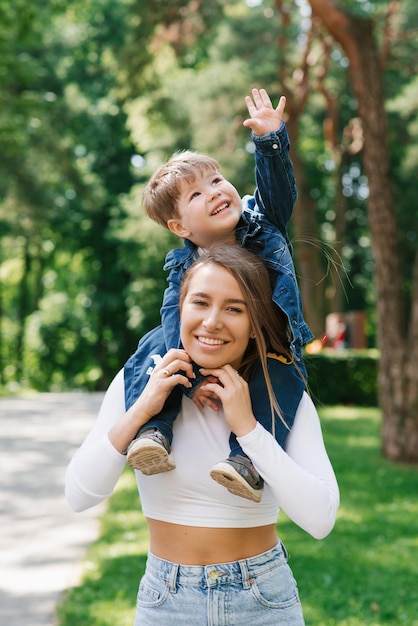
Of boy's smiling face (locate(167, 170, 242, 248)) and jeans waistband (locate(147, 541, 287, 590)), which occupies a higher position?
boy's smiling face (locate(167, 170, 242, 248))

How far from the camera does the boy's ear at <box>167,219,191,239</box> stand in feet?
7.83

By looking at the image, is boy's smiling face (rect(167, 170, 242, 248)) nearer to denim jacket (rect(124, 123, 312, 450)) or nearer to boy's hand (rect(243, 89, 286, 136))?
denim jacket (rect(124, 123, 312, 450))

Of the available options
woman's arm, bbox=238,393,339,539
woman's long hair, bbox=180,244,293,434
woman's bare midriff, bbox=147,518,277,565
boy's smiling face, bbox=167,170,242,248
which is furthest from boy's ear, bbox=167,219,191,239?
woman's bare midriff, bbox=147,518,277,565

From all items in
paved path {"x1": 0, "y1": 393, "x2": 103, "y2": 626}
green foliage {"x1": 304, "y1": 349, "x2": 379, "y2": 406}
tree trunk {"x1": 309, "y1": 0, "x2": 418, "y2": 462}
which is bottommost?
green foliage {"x1": 304, "y1": 349, "x2": 379, "y2": 406}

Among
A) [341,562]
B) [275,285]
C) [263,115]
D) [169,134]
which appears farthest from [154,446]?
[169,134]

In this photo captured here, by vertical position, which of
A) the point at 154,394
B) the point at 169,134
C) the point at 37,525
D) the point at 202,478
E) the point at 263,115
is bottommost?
the point at 37,525

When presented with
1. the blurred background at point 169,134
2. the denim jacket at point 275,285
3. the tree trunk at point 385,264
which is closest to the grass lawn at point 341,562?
the tree trunk at point 385,264

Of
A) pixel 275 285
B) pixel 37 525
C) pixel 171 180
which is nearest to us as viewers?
pixel 275 285

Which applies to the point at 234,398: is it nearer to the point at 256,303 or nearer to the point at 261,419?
the point at 261,419

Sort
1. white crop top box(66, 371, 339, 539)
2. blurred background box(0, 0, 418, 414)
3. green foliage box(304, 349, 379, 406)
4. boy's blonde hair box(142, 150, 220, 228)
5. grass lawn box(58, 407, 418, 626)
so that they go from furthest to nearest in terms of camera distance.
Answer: green foliage box(304, 349, 379, 406)
blurred background box(0, 0, 418, 414)
grass lawn box(58, 407, 418, 626)
boy's blonde hair box(142, 150, 220, 228)
white crop top box(66, 371, 339, 539)

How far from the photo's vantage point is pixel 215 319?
6.75ft

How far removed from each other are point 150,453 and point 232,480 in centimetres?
20

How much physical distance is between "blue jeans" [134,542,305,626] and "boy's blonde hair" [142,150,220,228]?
3.21 ft

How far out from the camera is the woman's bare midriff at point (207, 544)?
2.10 m
